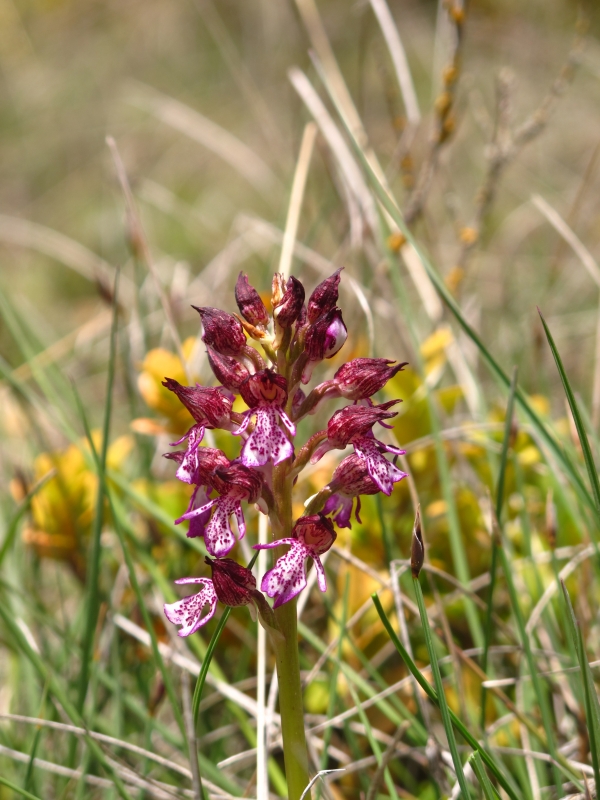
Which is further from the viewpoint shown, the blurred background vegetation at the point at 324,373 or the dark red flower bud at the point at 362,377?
the blurred background vegetation at the point at 324,373

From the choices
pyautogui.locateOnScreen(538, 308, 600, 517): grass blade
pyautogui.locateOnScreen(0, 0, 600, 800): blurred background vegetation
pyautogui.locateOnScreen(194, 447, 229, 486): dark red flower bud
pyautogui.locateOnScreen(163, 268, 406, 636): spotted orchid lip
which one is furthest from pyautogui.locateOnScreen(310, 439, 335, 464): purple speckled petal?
pyautogui.locateOnScreen(0, 0, 600, 800): blurred background vegetation

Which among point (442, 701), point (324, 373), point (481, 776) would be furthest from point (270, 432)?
point (324, 373)

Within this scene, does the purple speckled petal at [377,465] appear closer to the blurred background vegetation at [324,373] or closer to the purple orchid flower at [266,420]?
the purple orchid flower at [266,420]

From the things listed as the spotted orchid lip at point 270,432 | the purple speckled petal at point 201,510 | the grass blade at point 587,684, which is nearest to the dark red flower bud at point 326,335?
the spotted orchid lip at point 270,432

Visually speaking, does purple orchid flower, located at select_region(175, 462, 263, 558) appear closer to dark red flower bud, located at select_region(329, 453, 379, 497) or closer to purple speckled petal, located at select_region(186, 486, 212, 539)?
purple speckled petal, located at select_region(186, 486, 212, 539)

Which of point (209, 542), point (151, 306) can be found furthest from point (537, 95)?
point (209, 542)

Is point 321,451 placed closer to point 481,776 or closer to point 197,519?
point 197,519

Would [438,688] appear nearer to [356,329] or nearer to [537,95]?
[356,329]
